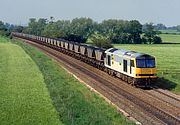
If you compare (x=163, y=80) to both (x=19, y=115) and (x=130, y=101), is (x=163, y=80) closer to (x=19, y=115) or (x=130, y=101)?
(x=130, y=101)

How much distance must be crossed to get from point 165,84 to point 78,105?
14024 mm

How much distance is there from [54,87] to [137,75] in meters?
7.31

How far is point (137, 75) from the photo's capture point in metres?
37.8

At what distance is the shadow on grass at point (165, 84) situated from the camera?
1513 inches

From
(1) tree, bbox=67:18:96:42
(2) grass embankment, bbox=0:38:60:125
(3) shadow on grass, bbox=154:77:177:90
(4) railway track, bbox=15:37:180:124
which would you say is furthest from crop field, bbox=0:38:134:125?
(1) tree, bbox=67:18:96:42

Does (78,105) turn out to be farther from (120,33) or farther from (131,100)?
(120,33)

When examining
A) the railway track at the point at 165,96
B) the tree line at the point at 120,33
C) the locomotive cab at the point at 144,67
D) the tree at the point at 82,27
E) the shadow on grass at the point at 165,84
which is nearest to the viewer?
the railway track at the point at 165,96

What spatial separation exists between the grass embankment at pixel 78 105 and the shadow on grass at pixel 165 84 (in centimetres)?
721

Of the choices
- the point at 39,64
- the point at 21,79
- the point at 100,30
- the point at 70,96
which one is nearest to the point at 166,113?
the point at 70,96

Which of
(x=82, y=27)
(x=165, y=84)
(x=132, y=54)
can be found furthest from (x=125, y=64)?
(x=82, y=27)

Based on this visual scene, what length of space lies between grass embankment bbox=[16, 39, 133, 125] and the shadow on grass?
23.7 feet

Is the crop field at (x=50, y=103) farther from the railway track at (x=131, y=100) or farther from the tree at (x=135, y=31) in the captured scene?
the tree at (x=135, y=31)

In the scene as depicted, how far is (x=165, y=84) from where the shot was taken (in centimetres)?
3984

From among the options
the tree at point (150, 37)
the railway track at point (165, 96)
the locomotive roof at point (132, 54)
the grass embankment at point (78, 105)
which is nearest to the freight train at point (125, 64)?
the locomotive roof at point (132, 54)
